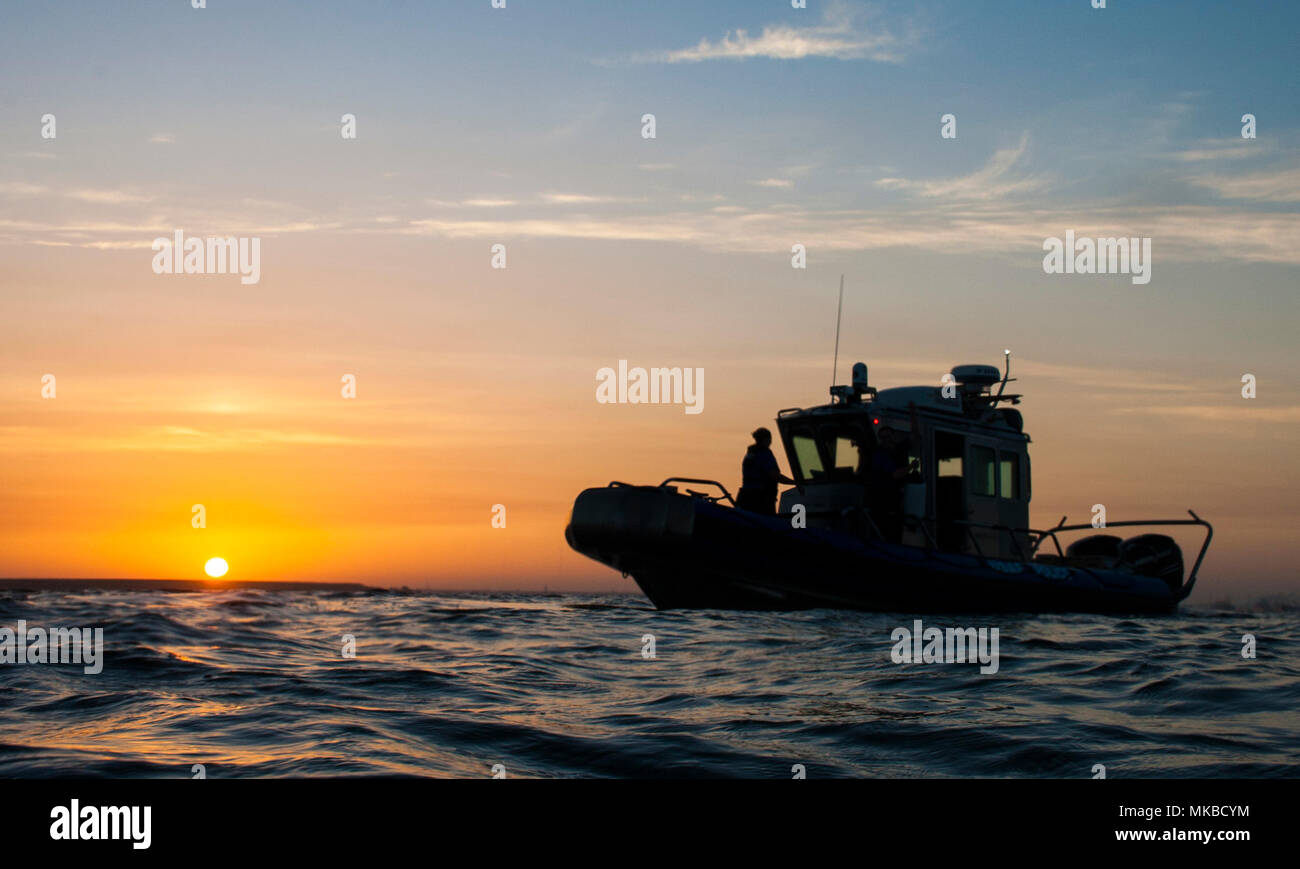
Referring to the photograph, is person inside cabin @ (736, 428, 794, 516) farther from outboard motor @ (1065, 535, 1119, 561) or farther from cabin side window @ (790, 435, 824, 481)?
outboard motor @ (1065, 535, 1119, 561)

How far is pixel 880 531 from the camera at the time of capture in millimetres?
13906

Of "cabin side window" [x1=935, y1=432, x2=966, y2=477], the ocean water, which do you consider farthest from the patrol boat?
the ocean water

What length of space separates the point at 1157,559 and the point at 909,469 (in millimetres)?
7042

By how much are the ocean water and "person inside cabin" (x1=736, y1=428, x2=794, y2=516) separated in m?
2.68

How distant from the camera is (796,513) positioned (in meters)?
13.2

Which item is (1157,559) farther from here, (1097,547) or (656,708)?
(656,708)

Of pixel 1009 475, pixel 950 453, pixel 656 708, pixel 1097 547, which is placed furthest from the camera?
pixel 1097 547

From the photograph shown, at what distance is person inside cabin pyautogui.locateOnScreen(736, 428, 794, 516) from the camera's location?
1377cm

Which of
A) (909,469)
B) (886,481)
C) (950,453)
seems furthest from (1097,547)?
(886,481)

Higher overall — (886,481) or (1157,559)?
(886,481)

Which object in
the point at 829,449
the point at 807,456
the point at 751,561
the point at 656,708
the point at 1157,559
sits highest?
the point at 829,449

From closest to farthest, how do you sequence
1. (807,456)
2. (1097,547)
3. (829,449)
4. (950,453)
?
(829,449) < (807,456) < (950,453) < (1097,547)
